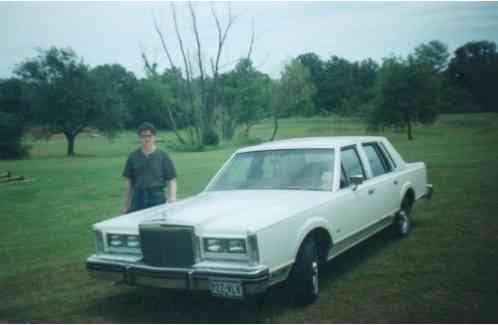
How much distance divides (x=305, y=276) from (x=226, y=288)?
0.88 m

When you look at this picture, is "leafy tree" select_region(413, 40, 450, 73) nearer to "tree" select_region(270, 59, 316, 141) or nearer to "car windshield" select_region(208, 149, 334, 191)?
"tree" select_region(270, 59, 316, 141)

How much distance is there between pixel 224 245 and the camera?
12.7ft

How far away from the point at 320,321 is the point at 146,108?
52.1 metres

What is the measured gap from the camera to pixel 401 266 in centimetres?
544

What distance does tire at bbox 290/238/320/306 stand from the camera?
420 cm

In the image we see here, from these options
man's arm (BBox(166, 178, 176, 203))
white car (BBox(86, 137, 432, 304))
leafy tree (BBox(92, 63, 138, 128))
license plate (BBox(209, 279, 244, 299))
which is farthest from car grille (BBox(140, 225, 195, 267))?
leafy tree (BBox(92, 63, 138, 128))

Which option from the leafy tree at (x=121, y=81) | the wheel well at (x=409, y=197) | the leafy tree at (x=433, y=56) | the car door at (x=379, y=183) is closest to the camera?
the car door at (x=379, y=183)

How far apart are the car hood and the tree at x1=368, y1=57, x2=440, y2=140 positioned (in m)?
38.5

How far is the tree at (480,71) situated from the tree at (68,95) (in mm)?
32151

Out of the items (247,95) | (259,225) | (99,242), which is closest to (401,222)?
(259,225)

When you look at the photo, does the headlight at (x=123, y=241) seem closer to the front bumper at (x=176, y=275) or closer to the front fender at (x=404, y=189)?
the front bumper at (x=176, y=275)

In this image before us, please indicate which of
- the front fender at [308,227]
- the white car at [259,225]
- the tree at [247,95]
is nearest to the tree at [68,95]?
the tree at [247,95]

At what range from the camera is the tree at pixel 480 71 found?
11208 mm

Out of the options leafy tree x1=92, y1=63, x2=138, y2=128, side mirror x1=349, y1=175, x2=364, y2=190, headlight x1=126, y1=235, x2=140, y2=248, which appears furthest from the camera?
leafy tree x1=92, y1=63, x2=138, y2=128
